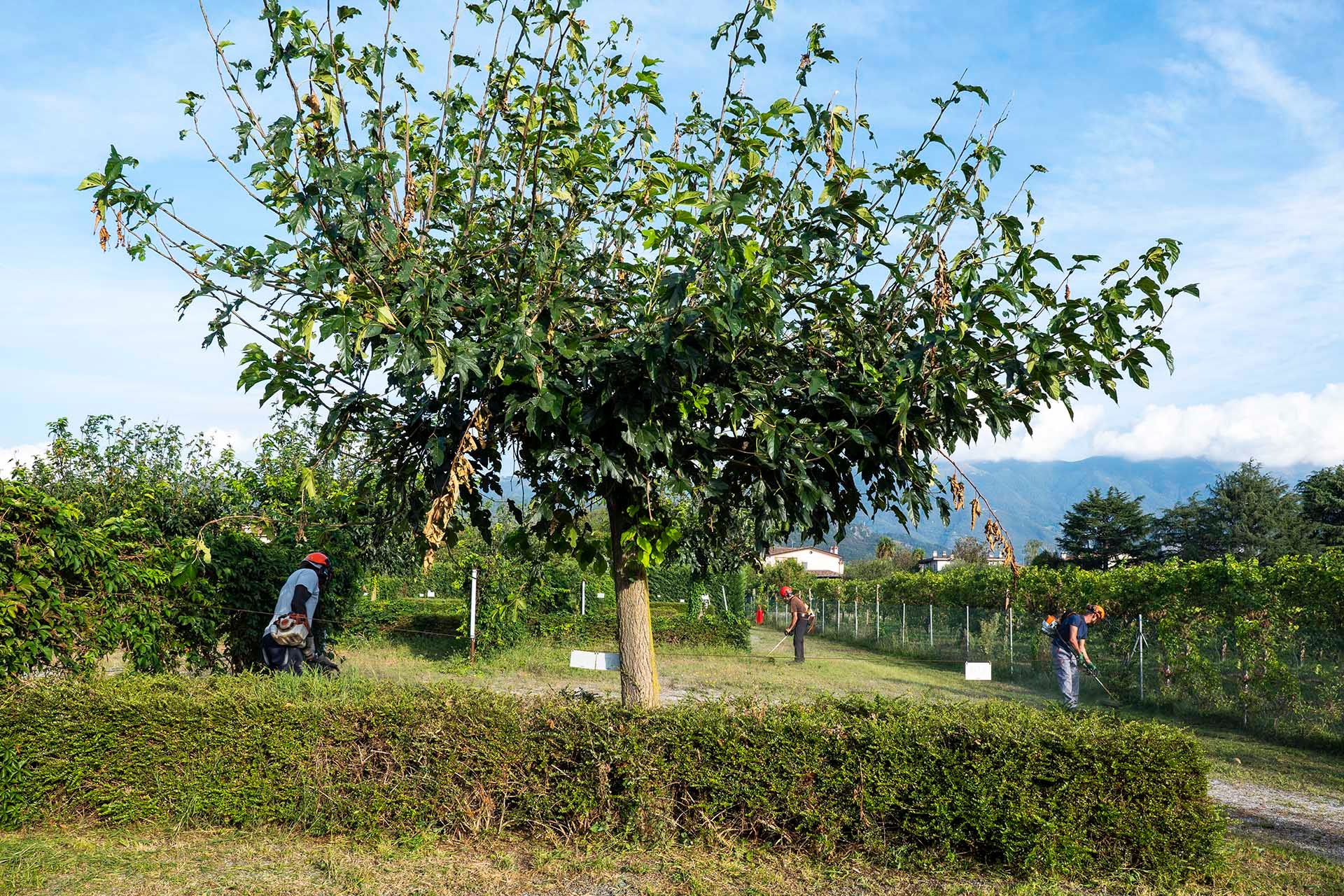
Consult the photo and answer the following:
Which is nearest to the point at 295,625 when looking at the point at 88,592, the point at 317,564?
the point at 317,564

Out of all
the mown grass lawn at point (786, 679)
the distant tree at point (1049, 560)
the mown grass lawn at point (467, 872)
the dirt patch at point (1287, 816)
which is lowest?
the mown grass lawn at point (786, 679)

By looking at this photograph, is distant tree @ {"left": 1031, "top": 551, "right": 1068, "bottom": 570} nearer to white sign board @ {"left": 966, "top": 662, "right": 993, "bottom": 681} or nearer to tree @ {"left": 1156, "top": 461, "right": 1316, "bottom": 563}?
tree @ {"left": 1156, "top": 461, "right": 1316, "bottom": 563}

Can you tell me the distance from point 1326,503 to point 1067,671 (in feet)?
139

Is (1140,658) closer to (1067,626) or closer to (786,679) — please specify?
(1067,626)

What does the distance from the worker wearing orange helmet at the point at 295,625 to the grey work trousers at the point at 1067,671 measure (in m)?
9.42

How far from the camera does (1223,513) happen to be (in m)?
54.3

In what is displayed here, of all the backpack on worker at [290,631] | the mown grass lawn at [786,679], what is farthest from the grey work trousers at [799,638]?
the backpack on worker at [290,631]

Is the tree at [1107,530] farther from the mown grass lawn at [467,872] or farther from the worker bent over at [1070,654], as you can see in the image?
the mown grass lawn at [467,872]

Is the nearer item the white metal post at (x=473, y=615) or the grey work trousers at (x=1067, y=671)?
the grey work trousers at (x=1067, y=671)

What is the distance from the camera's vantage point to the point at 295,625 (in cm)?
869

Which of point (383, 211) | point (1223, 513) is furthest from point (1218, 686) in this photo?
point (1223, 513)

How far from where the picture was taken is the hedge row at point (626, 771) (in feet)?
17.5

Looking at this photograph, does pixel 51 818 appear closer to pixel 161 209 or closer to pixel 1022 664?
pixel 161 209

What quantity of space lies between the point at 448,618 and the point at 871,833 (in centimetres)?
1596
